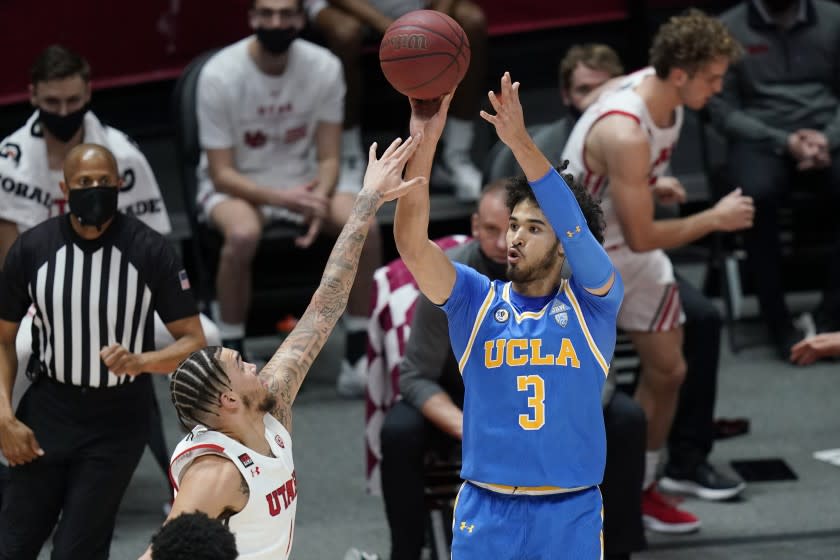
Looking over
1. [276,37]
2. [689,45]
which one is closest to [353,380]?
[276,37]

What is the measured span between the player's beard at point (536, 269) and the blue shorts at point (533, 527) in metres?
0.60

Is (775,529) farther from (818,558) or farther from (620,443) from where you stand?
(620,443)

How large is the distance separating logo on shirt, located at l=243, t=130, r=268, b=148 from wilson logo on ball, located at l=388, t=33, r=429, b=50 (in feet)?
10.4

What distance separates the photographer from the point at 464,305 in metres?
4.37

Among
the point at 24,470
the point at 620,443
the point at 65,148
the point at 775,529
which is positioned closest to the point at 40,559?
the point at 24,470

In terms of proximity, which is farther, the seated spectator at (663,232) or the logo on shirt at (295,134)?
the logo on shirt at (295,134)

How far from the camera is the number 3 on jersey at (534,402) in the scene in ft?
14.0

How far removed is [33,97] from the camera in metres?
6.36

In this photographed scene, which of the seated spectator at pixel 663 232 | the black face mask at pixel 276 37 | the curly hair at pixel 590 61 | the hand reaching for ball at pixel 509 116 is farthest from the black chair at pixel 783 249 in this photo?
the hand reaching for ball at pixel 509 116

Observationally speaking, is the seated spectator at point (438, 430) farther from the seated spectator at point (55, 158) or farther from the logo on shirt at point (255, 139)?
the logo on shirt at point (255, 139)

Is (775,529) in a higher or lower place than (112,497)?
lower

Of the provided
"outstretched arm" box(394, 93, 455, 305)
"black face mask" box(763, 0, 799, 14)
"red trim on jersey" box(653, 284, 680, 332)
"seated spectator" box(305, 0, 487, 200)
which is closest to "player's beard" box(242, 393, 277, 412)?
"outstretched arm" box(394, 93, 455, 305)

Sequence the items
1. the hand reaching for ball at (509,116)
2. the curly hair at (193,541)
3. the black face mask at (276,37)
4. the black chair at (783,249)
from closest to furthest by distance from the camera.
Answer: the curly hair at (193,541) → the hand reaching for ball at (509,116) → the black face mask at (276,37) → the black chair at (783,249)

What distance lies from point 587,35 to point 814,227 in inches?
75.9
